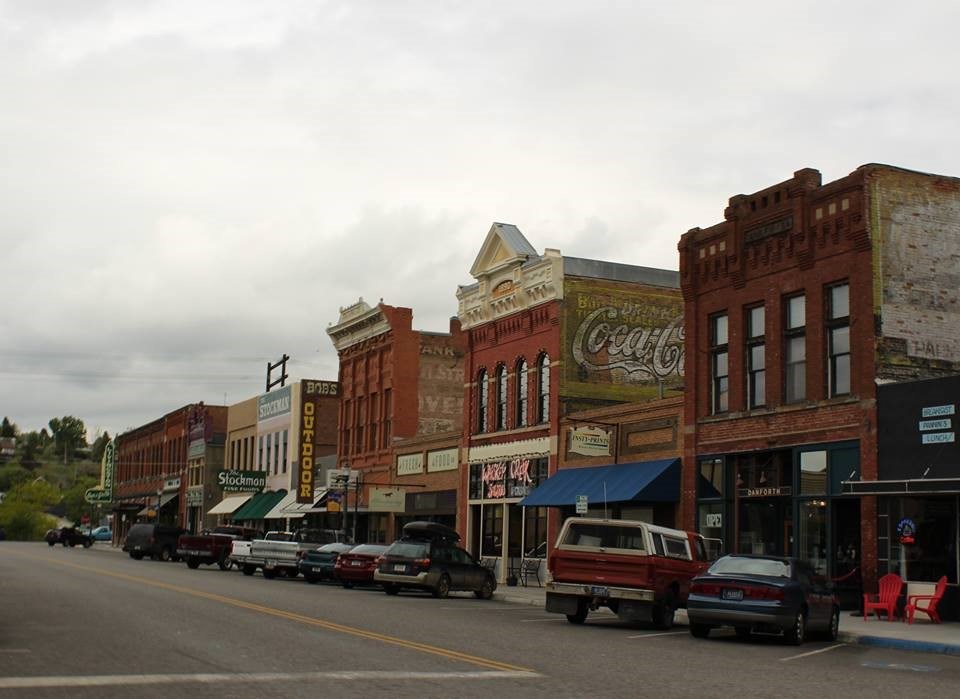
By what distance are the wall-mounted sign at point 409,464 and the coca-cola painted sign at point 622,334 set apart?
12157 mm

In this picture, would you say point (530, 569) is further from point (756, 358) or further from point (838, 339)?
point (838, 339)

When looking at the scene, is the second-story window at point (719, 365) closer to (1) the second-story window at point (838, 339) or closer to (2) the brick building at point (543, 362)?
(1) the second-story window at point (838, 339)

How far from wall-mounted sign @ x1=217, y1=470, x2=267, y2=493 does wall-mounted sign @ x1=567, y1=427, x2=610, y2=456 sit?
33444 millimetres

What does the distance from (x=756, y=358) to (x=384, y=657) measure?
19.4 meters

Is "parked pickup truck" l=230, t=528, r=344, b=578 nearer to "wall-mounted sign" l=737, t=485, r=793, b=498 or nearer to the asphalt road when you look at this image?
"wall-mounted sign" l=737, t=485, r=793, b=498

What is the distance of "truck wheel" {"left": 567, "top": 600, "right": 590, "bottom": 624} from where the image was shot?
22547 mm

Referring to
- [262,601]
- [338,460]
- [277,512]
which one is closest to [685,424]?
[262,601]

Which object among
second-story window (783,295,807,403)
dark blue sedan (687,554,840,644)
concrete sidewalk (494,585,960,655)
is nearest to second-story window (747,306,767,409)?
second-story window (783,295,807,403)

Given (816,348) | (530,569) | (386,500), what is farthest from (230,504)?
(816,348)

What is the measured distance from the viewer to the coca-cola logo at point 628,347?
40.7 meters

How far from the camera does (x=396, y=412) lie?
5328 cm

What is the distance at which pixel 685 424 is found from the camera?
1325 inches

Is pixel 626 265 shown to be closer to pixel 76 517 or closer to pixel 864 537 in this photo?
pixel 864 537

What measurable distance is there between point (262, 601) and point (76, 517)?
159m
